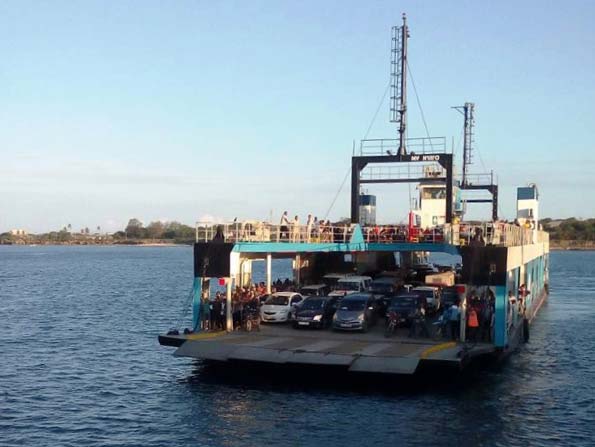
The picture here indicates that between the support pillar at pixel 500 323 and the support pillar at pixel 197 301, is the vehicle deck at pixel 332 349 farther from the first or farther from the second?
the support pillar at pixel 197 301

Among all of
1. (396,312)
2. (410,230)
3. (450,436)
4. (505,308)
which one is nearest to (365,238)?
(410,230)

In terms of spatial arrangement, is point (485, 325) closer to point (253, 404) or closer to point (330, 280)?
point (253, 404)

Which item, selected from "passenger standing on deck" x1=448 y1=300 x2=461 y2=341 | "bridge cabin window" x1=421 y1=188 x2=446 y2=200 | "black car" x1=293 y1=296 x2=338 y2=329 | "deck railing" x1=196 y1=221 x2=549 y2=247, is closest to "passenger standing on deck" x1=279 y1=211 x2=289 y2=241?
"deck railing" x1=196 y1=221 x2=549 y2=247

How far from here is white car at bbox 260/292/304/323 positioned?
102 ft

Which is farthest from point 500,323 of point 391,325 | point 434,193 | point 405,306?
point 434,193

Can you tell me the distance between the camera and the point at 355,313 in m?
29.1

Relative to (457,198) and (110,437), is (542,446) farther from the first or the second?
(457,198)

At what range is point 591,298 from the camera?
6412cm

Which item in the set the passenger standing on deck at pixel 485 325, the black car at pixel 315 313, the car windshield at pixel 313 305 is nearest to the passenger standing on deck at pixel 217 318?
the black car at pixel 315 313

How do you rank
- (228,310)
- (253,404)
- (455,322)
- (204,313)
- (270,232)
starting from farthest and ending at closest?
(270,232) < (204,313) < (228,310) < (455,322) < (253,404)

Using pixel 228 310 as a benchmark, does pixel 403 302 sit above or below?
above

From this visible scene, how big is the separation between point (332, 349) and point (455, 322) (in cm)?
514

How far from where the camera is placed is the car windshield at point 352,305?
97.3 ft

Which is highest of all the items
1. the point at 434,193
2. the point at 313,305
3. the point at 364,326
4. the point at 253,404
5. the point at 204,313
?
the point at 434,193
